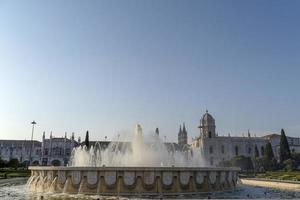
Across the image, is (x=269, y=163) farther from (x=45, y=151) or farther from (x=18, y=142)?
(x=18, y=142)

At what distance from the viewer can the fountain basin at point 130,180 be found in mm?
19984

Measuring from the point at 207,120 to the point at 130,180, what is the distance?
77.3 metres

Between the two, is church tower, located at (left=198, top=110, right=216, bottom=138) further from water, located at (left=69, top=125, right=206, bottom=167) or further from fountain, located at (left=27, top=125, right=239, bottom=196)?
fountain, located at (left=27, top=125, right=239, bottom=196)

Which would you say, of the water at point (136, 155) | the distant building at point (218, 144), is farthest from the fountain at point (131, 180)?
the distant building at point (218, 144)

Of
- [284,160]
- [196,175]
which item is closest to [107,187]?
[196,175]

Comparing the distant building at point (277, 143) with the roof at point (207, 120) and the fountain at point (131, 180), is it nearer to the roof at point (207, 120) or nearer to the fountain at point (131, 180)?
the roof at point (207, 120)

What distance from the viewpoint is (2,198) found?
18.6 m

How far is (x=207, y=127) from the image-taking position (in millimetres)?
95938

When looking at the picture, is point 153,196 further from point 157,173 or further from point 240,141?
point 240,141

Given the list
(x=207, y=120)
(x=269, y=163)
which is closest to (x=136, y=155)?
(x=269, y=163)

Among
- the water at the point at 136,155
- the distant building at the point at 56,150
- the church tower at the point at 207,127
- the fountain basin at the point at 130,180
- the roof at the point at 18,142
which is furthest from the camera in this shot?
the roof at the point at 18,142

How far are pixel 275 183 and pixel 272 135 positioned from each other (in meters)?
82.1

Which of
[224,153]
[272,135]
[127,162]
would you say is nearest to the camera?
[127,162]

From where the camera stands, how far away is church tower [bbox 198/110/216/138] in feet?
314
